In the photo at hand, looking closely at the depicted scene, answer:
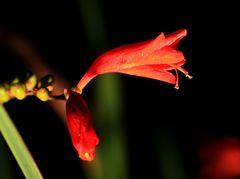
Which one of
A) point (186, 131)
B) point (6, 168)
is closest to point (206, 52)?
point (186, 131)

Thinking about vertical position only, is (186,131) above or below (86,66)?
below

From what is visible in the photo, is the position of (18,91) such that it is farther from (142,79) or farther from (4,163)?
(142,79)

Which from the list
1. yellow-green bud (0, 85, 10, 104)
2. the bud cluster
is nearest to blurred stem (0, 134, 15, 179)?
the bud cluster

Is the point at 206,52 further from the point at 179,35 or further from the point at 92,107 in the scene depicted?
the point at 179,35

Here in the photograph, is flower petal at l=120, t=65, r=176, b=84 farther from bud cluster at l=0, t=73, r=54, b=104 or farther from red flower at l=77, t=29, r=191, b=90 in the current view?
bud cluster at l=0, t=73, r=54, b=104

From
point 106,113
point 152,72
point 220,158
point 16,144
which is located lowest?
point 220,158

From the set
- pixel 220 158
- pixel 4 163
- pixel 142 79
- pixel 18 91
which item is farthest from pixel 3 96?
pixel 142 79
